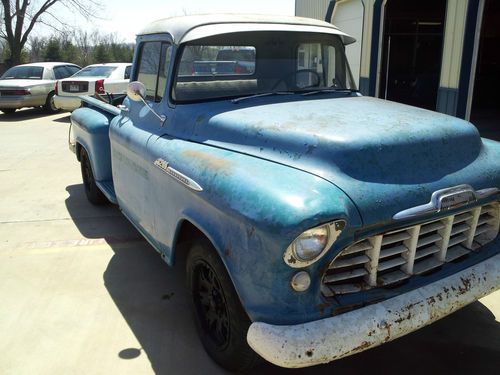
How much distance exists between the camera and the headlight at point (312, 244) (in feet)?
6.50

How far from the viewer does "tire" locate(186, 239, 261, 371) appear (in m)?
2.36

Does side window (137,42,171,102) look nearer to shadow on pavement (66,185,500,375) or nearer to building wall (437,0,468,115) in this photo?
shadow on pavement (66,185,500,375)

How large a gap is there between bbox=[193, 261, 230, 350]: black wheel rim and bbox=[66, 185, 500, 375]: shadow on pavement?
18 cm

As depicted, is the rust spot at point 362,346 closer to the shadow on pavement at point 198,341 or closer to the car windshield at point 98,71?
the shadow on pavement at point 198,341

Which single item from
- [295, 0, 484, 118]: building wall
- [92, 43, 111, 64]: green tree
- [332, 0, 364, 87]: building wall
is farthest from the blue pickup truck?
[92, 43, 111, 64]: green tree

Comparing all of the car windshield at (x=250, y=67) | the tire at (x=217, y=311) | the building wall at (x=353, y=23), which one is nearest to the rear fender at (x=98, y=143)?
the car windshield at (x=250, y=67)

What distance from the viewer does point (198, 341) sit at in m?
2.97

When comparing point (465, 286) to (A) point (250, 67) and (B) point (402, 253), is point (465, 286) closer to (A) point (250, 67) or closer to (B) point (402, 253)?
(B) point (402, 253)

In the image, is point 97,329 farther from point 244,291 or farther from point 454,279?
point 454,279

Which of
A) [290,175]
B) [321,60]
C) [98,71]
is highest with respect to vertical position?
[321,60]

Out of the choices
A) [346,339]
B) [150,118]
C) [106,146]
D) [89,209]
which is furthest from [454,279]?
[89,209]

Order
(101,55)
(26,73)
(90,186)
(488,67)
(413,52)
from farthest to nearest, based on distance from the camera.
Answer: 1. (101,55)
2. (26,73)
3. (413,52)
4. (488,67)
5. (90,186)

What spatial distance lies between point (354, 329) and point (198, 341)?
1.29 metres

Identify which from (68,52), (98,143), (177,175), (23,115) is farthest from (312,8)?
(68,52)
